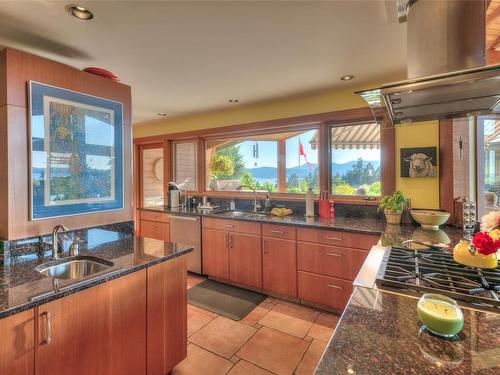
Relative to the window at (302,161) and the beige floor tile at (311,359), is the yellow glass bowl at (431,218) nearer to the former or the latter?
the window at (302,161)

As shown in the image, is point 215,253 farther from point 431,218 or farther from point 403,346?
point 403,346

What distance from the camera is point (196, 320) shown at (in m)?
2.56

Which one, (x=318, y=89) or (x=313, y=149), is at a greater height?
(x=318, y=89)

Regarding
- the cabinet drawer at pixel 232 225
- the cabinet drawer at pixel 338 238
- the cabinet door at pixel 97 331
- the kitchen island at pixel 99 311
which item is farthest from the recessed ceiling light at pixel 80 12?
the cabinet drawer at pixel 338 238

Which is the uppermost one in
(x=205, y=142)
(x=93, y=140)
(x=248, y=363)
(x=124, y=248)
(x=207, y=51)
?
(x=207, y=51)

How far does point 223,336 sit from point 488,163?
296 cm

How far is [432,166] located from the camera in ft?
8.52

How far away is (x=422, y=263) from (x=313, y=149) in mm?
2220

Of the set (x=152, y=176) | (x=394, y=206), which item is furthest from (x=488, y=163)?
(x=152, y=176)

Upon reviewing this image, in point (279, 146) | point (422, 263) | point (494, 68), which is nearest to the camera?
point (494, 68)

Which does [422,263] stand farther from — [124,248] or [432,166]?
[124,248]

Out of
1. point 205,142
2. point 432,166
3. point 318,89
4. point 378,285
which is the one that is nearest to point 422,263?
point 378,285

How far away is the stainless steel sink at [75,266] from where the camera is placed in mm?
1588

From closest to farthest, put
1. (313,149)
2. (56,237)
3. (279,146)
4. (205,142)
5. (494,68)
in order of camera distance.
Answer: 1. (494,68)
2. (56,237)
3. (313,149)
4. (279,146)
5. (205,142)
